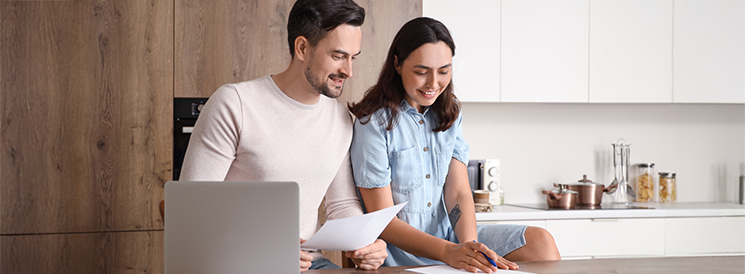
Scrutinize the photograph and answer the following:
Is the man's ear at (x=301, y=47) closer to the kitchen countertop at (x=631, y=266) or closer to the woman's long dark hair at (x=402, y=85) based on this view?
the woman's long dark hair at (x=402, y=85)

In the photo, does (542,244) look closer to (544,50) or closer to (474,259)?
(474,259)

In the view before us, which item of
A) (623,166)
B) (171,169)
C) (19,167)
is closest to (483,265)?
(171,169)

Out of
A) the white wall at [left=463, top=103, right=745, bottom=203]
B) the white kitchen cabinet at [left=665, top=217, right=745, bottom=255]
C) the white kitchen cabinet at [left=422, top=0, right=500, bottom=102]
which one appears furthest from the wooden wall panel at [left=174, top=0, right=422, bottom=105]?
the white kitchen cabinet at [left=665, top=217, right=745, bottom=255]

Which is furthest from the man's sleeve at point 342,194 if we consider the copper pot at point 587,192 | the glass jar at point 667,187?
the glass jar at point 667,187

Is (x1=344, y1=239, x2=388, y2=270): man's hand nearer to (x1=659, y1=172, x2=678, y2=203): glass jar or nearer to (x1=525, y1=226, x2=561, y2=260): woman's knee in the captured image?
(x1=525, y1=226, x2=561, y2=260): woman's knee

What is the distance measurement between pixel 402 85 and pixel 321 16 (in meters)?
0.33

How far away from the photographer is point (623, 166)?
3105mm

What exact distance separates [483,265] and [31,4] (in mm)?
2122

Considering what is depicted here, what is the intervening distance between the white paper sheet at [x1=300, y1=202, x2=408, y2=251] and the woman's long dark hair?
1.49 ft

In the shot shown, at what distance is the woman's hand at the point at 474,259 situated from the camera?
3.63 ft

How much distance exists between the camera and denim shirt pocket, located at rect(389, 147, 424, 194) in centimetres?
150

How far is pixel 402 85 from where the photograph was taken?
5.14 ft

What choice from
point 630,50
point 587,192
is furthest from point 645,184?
point 630,50

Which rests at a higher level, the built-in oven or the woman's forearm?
the built-in oven
